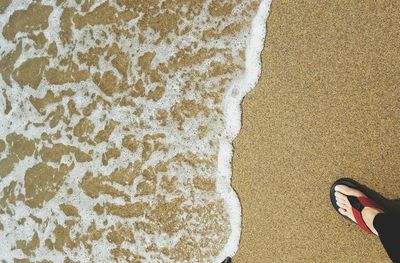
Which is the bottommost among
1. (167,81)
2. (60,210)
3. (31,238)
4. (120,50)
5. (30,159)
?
(31,238)

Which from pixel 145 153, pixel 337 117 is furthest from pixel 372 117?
pixel 145 153

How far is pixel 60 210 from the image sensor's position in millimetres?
3018

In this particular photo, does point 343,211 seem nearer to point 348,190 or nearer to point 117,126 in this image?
point 348,190

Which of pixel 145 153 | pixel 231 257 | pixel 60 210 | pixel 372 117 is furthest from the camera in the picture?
pixel 60 210

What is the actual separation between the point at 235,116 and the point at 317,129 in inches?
19.8

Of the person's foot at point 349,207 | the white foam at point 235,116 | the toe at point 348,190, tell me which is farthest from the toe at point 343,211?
the white foam at point 235,116

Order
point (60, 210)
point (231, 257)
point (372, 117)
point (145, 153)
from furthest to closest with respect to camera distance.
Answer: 1. point (60, 210)
2. point (145, 153)
3. point (231, 257)
4. point (372, 117)

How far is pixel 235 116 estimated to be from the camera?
2611 mm

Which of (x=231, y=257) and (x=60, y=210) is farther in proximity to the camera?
(x=60, y=210)

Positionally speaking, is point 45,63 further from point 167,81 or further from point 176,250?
point 176,250

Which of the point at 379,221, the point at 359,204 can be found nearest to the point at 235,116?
the point at 359,204

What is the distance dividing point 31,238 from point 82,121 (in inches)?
38.3

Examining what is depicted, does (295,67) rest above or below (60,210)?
above

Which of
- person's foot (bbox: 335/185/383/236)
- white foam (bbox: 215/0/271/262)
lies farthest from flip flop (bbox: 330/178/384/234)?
white foam (bbox: 215/0/271/262)
